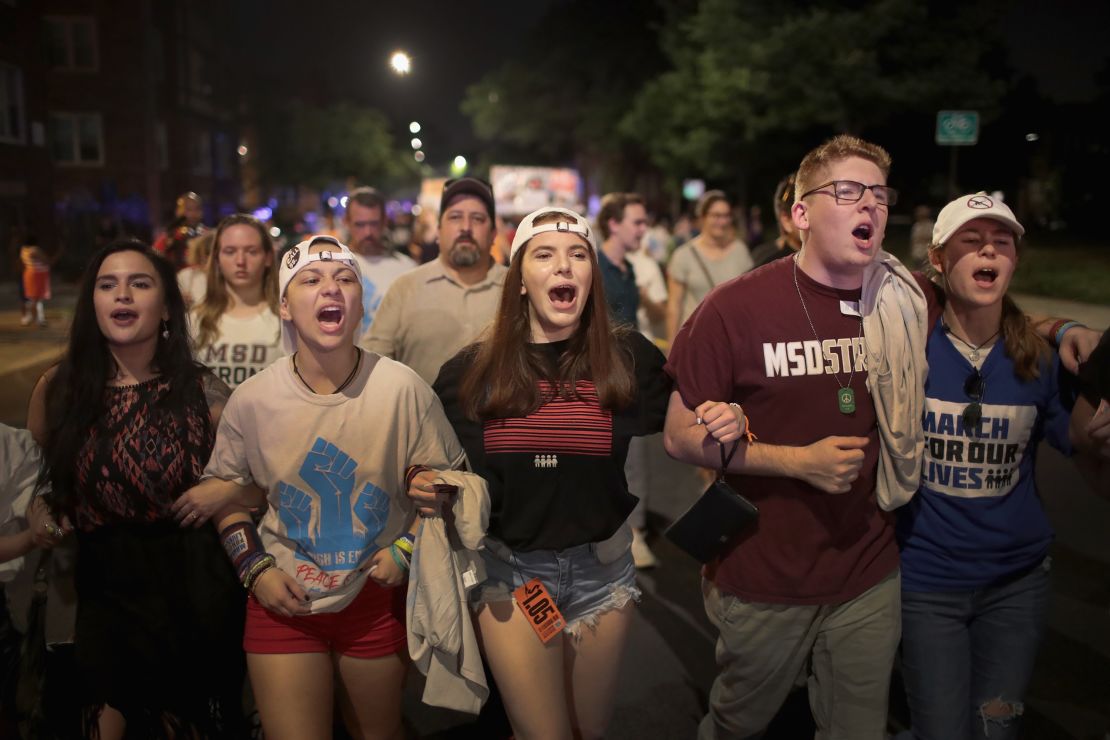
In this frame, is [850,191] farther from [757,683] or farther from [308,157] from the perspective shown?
[308,157]

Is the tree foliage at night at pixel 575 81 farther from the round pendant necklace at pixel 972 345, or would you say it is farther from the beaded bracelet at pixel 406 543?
the beaded bracelet at pixel 406 543

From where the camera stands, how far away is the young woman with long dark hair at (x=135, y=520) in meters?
3.02

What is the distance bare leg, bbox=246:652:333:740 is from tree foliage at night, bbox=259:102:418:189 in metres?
62.2

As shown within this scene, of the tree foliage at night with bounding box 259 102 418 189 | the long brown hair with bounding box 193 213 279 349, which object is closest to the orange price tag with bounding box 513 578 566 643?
the long brown hair with bounding box 193 213 279 349

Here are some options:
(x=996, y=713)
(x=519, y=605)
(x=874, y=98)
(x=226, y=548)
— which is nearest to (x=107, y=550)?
(x=226, y=548)

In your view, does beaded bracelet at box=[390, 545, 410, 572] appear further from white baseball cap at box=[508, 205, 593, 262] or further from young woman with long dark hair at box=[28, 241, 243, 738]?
white baseball cap at box=[508, 205, 593, 262]

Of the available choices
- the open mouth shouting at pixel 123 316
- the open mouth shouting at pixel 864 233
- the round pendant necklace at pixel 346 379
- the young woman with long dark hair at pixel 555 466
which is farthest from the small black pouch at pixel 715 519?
the open mouth shouting at pixel 123 316

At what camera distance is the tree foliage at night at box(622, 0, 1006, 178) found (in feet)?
78.9

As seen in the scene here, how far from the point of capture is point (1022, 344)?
3.04 m

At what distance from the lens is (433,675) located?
113 inches

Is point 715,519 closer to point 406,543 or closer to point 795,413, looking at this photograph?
point 795,413

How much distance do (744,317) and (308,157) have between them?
209 feet

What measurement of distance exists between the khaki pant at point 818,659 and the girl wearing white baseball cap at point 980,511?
15cm

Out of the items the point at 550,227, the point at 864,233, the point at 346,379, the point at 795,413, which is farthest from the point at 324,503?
the point at 864,233
